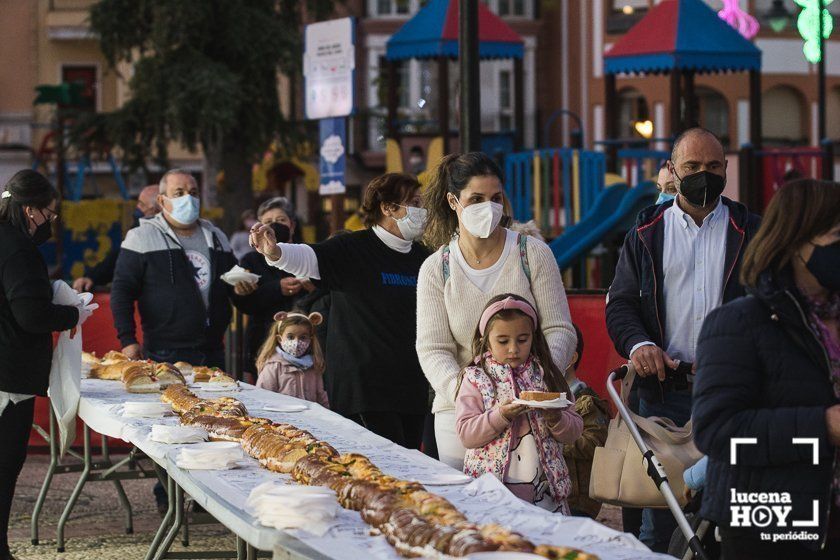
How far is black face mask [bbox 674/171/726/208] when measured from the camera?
6582 millimetres

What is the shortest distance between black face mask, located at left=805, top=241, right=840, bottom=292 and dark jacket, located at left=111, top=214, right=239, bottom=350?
6.07 m

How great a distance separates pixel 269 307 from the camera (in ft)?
36.0

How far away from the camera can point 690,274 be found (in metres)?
6.65

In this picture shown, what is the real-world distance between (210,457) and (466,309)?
1.22 m

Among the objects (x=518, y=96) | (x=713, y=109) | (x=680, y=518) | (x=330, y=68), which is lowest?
(x=680, y=518)

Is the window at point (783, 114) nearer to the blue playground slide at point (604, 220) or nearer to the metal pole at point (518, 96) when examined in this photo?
the metal pole at point (518, 96)

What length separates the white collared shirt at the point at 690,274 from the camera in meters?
6.60

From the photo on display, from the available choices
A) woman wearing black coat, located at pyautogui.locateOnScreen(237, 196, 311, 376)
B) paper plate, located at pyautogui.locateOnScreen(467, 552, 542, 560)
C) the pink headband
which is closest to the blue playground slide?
woman wearing black coat, located at pyautogui.locateOnScreen(237, 196, 311, 376)

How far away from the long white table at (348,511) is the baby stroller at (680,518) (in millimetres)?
656

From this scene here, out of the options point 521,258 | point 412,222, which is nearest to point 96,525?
point 412,222

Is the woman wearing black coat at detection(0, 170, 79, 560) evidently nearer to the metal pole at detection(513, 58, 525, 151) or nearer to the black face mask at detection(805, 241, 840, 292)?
the black face mask at detection(805, 241, 840, 292)

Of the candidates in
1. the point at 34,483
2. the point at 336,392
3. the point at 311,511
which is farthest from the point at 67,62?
the point at 311,511

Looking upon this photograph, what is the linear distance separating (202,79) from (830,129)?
21.9 meters

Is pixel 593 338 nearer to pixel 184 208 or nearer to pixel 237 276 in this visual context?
pixel 237 276
